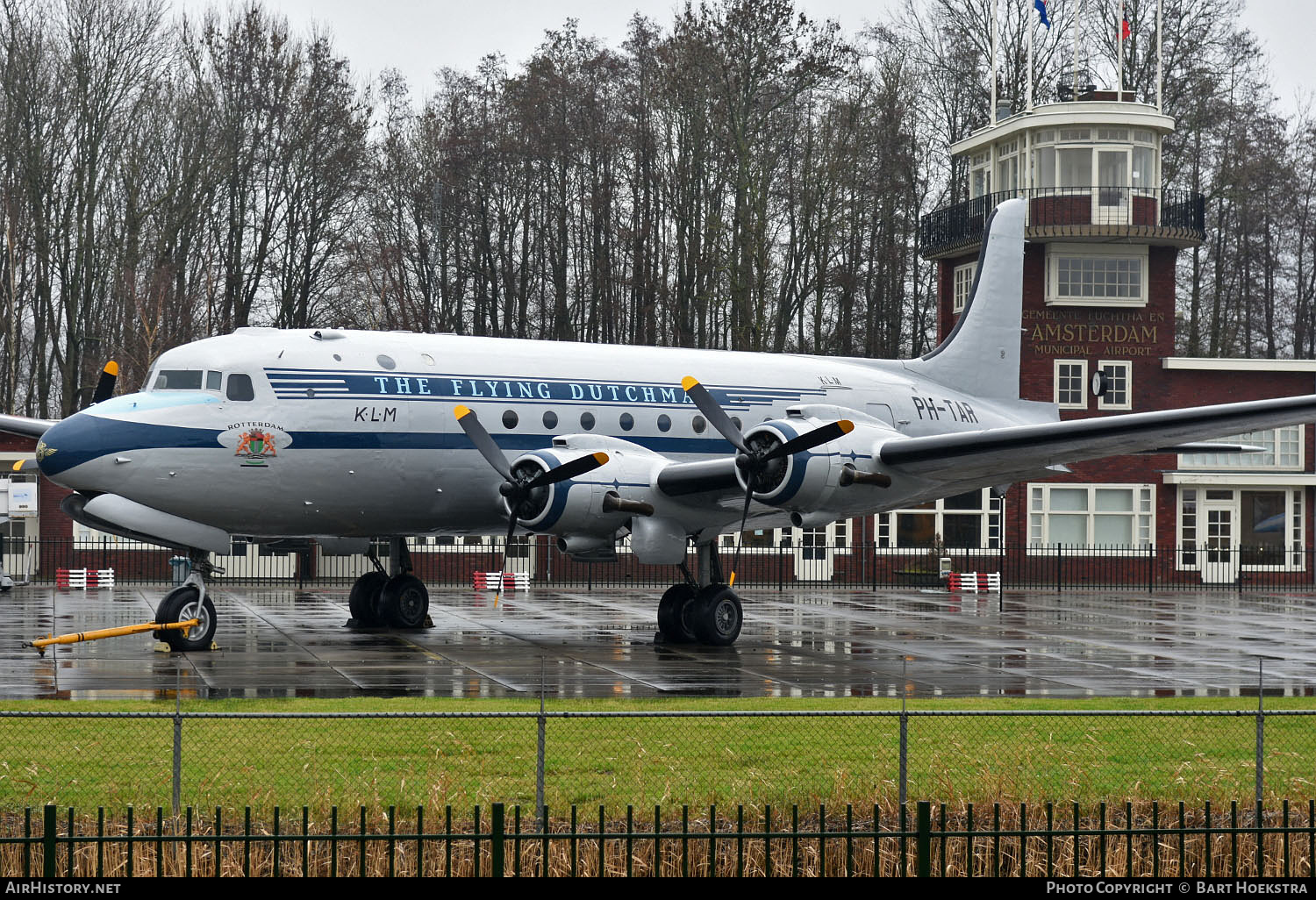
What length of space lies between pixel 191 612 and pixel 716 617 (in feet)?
24.0

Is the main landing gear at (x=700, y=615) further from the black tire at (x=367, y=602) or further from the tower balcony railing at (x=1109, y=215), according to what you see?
the tower balcony railing at (x=1109, y=215)

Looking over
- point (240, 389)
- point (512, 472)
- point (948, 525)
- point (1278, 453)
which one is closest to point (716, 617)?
point (512, 472)

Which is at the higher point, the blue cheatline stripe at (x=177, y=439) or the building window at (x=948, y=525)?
the blue cheatline stripe at (x=177, y=439)

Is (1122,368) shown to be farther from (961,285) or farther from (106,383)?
(106,383)

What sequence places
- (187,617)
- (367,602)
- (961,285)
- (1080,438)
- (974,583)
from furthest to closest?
(961,285)
(974,583)
(367,602)
(1080,438)
(187,617)

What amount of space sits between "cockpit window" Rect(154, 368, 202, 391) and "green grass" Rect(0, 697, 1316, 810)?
670 cm

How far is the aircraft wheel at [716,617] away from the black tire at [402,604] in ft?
15.8

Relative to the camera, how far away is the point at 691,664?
2000 centimetres

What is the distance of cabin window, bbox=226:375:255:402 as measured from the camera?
20.9 m

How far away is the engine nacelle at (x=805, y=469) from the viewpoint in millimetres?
21172

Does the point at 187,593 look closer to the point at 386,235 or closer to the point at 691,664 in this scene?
the point at 691,664

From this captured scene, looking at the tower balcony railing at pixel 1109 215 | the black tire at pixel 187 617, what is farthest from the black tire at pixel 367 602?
the tower balcony railing at pixel 1109 215

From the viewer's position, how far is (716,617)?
22.6 meters
